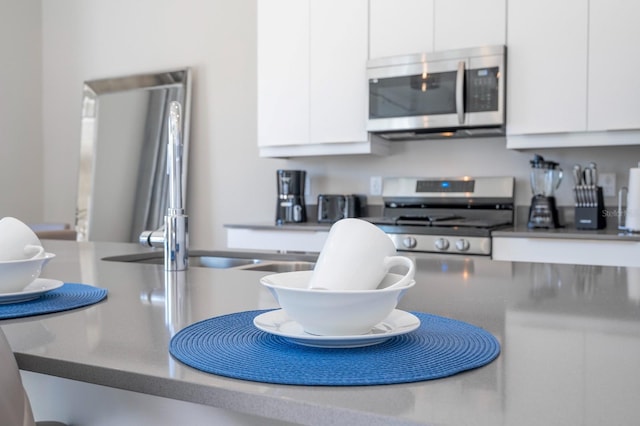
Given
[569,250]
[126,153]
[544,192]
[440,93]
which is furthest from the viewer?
[126,153]

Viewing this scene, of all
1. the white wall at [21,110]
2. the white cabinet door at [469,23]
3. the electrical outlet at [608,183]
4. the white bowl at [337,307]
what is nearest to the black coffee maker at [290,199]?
the white cabinet door at [469,23]

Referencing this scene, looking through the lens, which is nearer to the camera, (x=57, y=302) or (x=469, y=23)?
(x=57, y=302)

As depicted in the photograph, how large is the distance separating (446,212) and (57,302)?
2.71 metres

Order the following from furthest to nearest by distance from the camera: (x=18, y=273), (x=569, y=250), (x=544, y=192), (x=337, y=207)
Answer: (x=337, y=207)
(x=544, y=192)
(x=569, y=250)
(x=18, y=273)

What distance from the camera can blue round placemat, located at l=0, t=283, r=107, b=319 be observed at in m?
0.94

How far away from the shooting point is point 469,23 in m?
3.01

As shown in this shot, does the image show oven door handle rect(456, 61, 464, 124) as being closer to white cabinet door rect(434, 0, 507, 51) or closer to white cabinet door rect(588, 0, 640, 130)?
white cabinet door rect(434, 0, 507, 51)

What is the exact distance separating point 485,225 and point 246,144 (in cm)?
183

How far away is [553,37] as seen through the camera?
112 inches

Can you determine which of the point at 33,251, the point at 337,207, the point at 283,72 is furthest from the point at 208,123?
the point at 33,251

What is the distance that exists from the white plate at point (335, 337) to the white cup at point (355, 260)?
6cm

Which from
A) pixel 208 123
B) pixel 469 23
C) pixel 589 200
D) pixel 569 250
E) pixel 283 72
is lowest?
pixel 569 250

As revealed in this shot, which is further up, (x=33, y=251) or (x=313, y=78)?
(x=313, y=78)

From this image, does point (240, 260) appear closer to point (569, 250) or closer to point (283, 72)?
point (569, 250)
